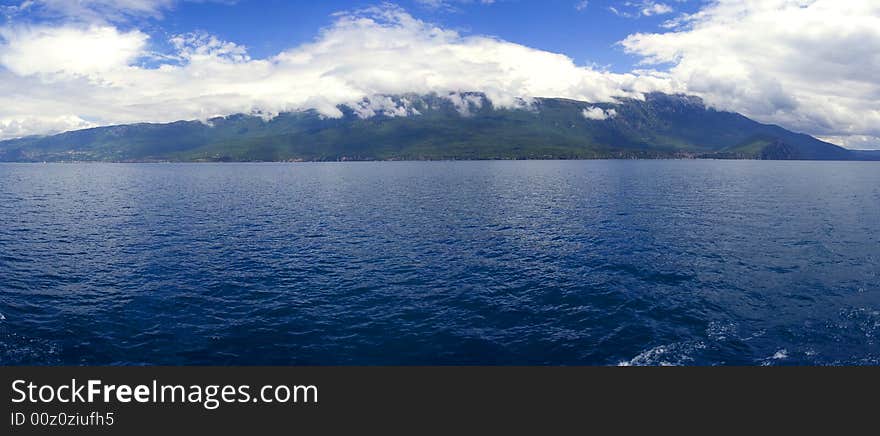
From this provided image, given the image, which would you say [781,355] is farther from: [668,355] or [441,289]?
[441,289]

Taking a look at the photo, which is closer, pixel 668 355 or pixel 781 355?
pixel 781 355

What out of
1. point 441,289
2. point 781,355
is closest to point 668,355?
point 781,355

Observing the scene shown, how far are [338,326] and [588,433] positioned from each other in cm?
3032

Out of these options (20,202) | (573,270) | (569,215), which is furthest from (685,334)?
(20,202)

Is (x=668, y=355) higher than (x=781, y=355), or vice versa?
(x=781, y=355)

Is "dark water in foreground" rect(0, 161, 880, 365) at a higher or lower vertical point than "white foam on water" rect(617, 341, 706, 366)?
higher

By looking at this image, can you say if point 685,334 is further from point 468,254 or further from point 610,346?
point 468,254

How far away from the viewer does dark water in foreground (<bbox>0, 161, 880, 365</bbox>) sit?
4253 cm

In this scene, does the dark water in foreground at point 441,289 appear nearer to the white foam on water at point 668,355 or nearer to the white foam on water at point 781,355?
the white foam on water at point 668,355

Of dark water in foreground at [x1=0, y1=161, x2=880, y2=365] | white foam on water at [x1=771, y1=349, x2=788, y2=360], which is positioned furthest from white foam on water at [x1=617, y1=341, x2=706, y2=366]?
white foam on water at [x1=771, y1=349, x2=788, y2=360]

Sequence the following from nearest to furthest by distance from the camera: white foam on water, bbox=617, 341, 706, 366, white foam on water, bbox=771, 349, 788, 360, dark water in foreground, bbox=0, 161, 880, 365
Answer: white foam on water, bbox=617, 341, 706, 366 < white foam on water, bbox=771, 349, 788, 360 < dark water in foreground, bbox=0, 161, 880, 365

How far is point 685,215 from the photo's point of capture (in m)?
117

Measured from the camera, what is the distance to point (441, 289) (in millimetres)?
59812

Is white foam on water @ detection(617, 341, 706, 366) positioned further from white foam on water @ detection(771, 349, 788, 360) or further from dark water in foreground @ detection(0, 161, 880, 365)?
white foam on water @ detection(771, 349, 788, 360)
